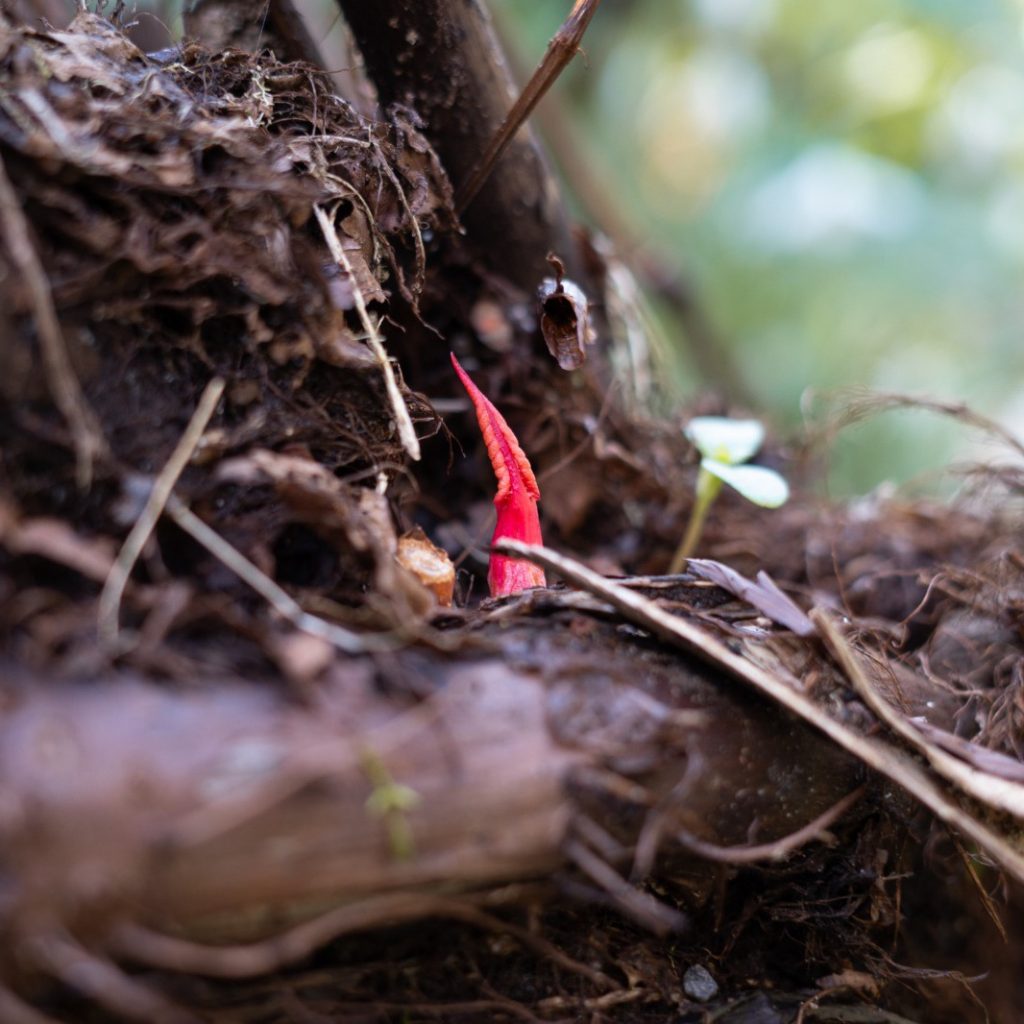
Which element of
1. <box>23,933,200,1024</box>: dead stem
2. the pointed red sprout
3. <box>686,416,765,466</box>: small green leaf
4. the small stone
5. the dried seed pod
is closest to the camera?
<box>23,933,200,1024</box>: dead stem

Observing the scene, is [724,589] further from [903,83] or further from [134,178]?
[903,83]

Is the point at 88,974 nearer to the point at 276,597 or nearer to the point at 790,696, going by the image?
the point at 276,597

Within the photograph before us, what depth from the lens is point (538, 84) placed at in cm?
105

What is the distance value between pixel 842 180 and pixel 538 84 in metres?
2.59

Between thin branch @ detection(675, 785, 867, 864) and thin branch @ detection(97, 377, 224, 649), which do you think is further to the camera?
thin branch @ detection(675, 785, 867, 864)

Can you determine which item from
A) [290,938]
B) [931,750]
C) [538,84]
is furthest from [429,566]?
A: [538,84]

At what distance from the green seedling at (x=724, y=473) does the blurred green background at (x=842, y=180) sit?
1.83 m

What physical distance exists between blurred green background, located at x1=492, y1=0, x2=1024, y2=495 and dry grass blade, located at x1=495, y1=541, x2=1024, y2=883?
2.48 metres

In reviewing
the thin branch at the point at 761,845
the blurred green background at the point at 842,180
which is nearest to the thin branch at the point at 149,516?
the thin branch at the point at 761,845

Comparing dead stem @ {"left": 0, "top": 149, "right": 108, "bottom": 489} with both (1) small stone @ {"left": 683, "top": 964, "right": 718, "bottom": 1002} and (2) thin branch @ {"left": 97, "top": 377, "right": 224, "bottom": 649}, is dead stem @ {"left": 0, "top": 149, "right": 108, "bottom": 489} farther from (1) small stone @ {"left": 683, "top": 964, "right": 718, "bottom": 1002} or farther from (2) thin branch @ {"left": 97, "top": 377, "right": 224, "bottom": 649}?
(1) small stone @ {"left": 683, "top": 964, "right": 718, "bottom": 1002}

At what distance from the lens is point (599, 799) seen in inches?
26.4

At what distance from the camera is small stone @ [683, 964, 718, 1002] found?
84cm

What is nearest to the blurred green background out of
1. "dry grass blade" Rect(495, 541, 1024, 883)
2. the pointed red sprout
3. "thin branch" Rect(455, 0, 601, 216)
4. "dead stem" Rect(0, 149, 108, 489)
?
"thin branch" Rect(455, 0, 601, 216)

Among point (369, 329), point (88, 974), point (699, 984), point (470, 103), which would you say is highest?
point (470, 103)
